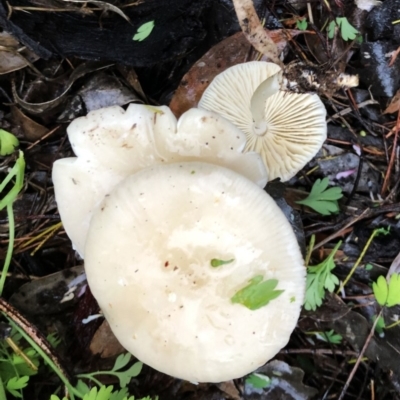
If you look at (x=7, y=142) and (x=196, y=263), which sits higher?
(x=7, y=142)

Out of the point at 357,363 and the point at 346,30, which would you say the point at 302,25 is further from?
the point at 357,363

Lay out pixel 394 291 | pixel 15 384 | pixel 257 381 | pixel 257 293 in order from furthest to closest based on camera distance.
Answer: pixel 257 381 → pixel 394 291 → pixel 15 384 → pixel 257 293

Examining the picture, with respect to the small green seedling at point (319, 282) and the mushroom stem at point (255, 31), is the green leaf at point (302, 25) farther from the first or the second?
the small green seedling at point (319, 282)

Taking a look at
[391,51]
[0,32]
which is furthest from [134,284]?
[391,51]

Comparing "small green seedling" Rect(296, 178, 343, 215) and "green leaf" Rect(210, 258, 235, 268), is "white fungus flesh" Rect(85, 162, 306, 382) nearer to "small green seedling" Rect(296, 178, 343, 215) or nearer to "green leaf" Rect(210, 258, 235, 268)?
"green leaf" Rect(210, 258, 235, 268)

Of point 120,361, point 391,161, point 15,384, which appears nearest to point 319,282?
point 391,161

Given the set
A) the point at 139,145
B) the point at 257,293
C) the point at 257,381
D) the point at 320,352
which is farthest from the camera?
the point at 320,352

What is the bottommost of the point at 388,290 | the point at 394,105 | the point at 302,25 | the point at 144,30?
the point at 388,290

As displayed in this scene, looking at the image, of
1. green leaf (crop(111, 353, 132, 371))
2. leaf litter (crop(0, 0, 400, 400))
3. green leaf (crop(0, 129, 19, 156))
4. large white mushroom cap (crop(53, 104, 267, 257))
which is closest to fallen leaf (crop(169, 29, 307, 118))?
leaf litter (crop(0, 0, 400, 400))
